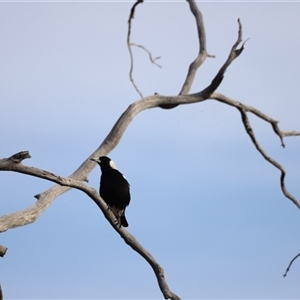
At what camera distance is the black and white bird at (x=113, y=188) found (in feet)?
22.8

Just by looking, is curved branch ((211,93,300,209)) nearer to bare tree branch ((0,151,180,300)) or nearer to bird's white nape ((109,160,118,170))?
bird's white nape ((109,160,118,170))

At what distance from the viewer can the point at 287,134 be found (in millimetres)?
7836

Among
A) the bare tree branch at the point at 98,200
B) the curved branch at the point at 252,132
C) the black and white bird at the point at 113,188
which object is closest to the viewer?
the bare tree branch at the point at 98,200

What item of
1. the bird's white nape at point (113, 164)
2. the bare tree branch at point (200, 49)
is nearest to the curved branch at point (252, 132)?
the bare tree branch at point (200, 49)

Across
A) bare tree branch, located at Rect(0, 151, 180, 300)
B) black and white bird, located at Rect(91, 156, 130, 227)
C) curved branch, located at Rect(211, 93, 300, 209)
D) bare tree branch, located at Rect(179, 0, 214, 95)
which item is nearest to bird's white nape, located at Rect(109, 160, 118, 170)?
black and white bird, located at Rect(91, 156, 130, 227)

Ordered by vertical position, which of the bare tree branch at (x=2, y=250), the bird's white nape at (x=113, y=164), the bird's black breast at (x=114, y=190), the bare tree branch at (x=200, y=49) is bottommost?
the bare tree branch at (x=2, y=250)

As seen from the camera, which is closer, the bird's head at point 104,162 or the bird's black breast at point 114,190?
the bird's head at point 104,162

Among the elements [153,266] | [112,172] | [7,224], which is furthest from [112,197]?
[7,224]

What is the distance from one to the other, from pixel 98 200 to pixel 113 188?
3.79 feet

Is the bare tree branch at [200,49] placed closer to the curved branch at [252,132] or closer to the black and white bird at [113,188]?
the curved branch at [252,132]

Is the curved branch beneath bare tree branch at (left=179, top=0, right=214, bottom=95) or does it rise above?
beneath

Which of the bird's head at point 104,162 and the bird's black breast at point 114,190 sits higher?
the bird's head at point 104,162

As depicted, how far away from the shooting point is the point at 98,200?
5.86 meters

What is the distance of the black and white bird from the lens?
6.95 metres
